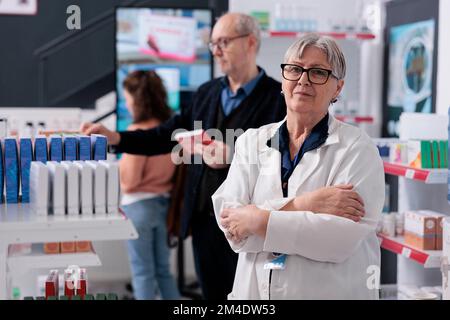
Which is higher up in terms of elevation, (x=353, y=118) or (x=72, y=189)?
(x=353, y=118)

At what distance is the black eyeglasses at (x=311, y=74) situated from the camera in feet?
7.66

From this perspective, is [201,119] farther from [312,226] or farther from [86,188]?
[312,226]

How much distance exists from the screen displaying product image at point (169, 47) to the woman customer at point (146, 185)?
3.17ft

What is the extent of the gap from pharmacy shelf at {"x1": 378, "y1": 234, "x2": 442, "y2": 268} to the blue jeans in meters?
1.55

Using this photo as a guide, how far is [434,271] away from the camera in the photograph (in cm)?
443

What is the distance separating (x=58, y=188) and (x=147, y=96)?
2470 mm

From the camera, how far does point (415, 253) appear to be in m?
3.91

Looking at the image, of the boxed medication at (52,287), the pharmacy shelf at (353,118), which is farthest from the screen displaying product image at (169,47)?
the boxed medication at (52,287)

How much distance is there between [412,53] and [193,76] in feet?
5.75

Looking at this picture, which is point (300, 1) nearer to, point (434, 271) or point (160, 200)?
point (160, 200)

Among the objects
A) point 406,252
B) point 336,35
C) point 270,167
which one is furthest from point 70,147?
point 336,35

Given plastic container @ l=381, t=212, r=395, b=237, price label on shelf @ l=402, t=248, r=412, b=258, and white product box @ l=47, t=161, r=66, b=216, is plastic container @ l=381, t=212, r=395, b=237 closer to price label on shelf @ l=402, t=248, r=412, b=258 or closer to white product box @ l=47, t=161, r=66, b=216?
price label on shelf @ l=402, t=248, r=412, b=258

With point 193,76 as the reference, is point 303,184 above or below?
below
